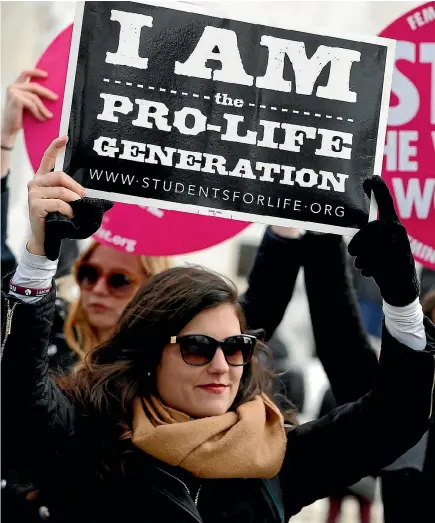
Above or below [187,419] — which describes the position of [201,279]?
above

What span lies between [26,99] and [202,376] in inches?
49.2

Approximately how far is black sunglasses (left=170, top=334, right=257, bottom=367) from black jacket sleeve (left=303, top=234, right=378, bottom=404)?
60 cm

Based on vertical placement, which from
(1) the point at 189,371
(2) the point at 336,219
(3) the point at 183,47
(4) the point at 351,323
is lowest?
(1) the point at 189,371

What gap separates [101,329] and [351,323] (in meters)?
1.12

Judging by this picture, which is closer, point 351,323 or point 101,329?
point 351,323

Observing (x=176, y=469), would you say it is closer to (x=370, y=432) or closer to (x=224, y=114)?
(x=370, y=432)

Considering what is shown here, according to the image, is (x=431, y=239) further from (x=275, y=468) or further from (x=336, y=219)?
(x=275, y=468)

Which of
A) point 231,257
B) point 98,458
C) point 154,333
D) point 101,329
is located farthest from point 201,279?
point 231,257

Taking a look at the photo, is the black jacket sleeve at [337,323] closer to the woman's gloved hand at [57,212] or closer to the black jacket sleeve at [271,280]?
the black jacket sleeve at [271,280]

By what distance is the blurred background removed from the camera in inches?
197

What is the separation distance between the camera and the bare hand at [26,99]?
3383mm

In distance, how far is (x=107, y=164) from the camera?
2611 millimetres

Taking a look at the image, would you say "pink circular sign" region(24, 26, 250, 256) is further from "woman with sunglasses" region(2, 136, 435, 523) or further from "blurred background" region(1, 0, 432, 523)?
"woman with sunglasses" region(2, 136, 435, 523)

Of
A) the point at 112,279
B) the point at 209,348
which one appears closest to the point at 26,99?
the point at 112,279
